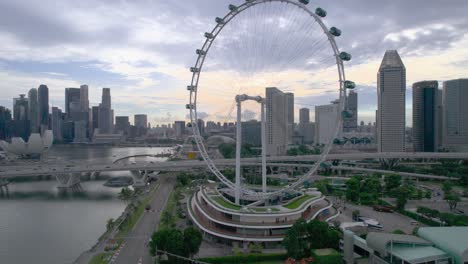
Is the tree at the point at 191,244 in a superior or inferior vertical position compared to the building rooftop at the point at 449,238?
inferior

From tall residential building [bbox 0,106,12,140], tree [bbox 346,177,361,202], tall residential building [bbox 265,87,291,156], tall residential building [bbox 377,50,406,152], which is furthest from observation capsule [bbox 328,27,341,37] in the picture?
tall residential building [bbox 0,106,12,140]

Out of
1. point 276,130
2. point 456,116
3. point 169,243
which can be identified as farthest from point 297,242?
point 456,116

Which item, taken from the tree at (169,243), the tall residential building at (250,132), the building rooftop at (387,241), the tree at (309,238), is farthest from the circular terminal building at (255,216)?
the tall residential building at (250,132)

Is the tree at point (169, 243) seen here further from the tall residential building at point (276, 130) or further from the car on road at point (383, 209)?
the tall residential building at point (276, 130)

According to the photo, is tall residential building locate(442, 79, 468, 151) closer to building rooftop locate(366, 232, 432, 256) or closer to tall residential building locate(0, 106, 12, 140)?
building rooftop locate(366, 232, 432, 256)

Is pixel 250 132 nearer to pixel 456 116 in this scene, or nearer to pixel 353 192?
pixel 456 116
